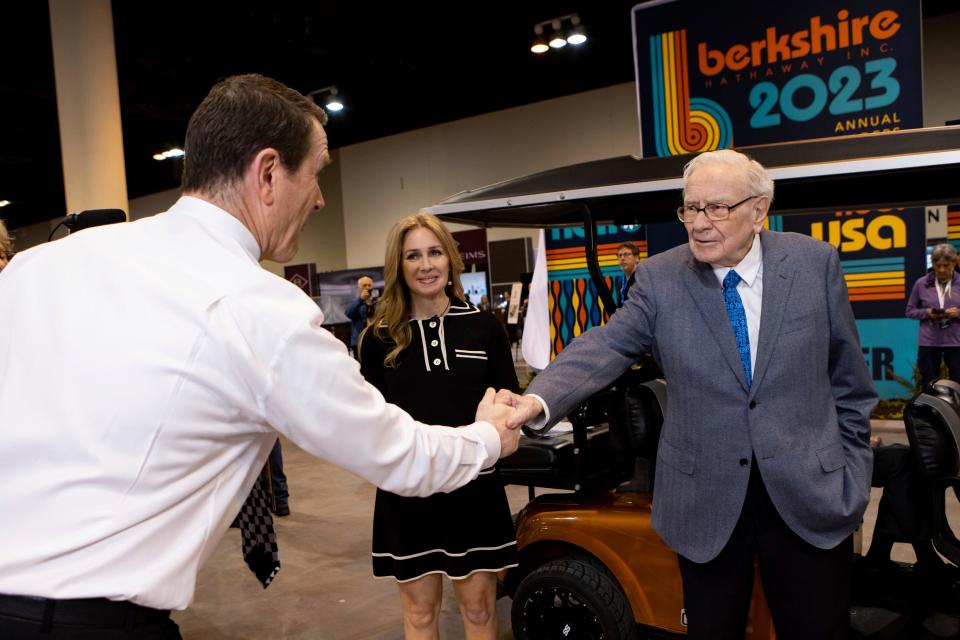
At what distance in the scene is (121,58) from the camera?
1077 cm

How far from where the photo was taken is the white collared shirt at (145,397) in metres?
1.06

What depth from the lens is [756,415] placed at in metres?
1.85

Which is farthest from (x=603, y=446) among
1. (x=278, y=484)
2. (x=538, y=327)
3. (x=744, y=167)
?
(x=278, y=484)

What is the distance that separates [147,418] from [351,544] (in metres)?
3.94

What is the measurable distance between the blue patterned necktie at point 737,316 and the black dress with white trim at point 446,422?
88 centimetres

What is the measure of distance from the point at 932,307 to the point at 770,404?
6.03m

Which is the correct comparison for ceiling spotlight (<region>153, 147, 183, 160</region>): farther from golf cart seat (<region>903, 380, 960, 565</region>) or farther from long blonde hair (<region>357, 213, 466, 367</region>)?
golf cart seat (<region>903, 380, 960, 565</region>)

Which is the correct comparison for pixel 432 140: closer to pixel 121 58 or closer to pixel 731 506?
pixel 121 58

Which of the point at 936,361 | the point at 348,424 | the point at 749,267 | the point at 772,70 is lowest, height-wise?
the point at 936,361

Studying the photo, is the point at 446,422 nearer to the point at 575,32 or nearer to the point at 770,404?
the point at 770,404

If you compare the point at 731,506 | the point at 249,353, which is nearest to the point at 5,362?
the point at 249,353

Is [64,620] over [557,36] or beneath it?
beneath

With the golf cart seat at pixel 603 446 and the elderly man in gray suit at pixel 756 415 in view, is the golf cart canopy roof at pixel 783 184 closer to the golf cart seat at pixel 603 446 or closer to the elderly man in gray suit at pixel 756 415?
the elderly man in gray suit at pixel 756 415

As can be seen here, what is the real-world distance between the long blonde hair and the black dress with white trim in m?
0.04
